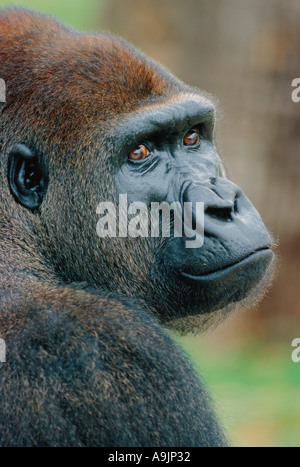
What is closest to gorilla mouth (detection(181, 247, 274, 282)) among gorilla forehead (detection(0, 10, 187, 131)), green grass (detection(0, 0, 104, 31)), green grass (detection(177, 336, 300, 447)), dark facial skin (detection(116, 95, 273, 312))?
dark facial skin (detection(116, 95, 273, 312))

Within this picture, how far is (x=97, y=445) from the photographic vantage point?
295 cm

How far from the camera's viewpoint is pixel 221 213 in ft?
12.4

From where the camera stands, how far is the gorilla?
10.3ft

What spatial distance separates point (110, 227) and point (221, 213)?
0.59 meters

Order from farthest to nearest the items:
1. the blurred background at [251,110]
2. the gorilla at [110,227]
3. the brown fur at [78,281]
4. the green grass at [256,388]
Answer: the blurred background at [251,110] < the green grass at [256,388] < the gorilla at [110,227] < the brown fur at [78,281]

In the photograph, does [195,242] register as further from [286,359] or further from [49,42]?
[286,359]

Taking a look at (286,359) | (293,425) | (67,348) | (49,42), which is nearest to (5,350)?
(67,348)

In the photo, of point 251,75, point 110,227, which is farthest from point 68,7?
point 110,227

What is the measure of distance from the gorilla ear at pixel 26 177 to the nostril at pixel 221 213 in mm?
866

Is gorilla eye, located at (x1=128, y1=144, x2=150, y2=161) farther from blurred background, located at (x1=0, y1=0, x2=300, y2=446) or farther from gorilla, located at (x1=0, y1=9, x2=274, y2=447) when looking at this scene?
blurred background, located at (x1=0, y1=0, x2=300, y2=446)

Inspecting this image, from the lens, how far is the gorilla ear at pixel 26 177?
3699mm

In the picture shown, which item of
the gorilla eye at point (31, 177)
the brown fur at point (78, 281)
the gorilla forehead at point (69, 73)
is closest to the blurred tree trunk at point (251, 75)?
the brown fur at point (78, 281)

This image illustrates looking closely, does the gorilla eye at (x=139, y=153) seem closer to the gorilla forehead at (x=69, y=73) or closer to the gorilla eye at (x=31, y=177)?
the gorilla forehead at (x=69, y=73)

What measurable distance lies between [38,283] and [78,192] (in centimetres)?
59
